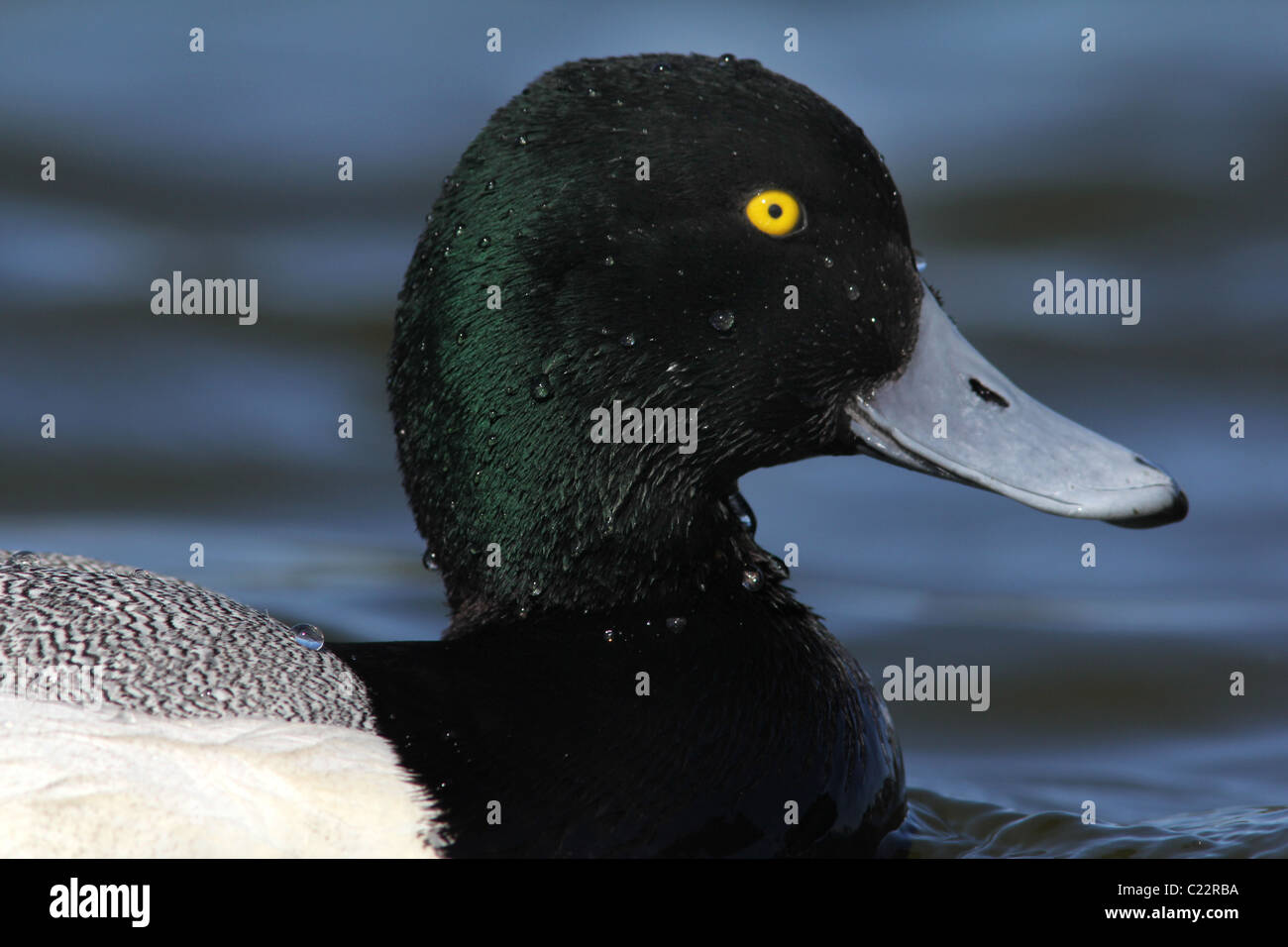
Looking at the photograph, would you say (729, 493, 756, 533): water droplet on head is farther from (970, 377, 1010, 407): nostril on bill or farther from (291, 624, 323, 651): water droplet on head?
(291, 624, 323, 651): water droplet on head

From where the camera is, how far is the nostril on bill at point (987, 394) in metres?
3.69

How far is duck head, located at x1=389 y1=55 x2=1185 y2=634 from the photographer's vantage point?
3.44 m

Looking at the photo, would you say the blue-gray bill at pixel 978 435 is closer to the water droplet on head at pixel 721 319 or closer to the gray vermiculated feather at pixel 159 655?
the water droplet on head at pixel 721 319

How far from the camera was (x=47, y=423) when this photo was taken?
6.20 m

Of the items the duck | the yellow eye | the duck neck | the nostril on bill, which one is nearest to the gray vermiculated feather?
the duck

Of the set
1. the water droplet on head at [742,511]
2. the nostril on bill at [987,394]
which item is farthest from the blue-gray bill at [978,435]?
the water droplet on head at [742,511]

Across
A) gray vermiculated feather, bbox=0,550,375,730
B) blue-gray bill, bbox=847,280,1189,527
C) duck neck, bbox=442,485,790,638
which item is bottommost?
gray vermiculated feather, bbox=0,550,375,730

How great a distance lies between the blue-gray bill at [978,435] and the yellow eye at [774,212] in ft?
1.19

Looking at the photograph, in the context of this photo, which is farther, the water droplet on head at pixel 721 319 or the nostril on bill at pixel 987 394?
the nostril on bill at pixel 987 394

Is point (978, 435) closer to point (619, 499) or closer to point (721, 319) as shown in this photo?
point (721, 319)

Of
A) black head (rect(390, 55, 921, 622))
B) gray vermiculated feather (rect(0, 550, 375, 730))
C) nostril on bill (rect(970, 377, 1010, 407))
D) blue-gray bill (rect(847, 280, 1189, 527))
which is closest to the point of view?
gray vermiculated feather (rect(0, 550, 375, 730))

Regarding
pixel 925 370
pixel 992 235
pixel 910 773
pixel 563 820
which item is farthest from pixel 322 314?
pixel 563 820

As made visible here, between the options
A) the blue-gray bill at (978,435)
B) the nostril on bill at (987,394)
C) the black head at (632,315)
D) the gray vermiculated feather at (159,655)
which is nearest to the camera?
the gray vermiculated feather at (159,655)

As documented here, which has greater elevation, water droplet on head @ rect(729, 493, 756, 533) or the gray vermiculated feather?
water droplet on head @ rect(729, 493, 756, 533)
